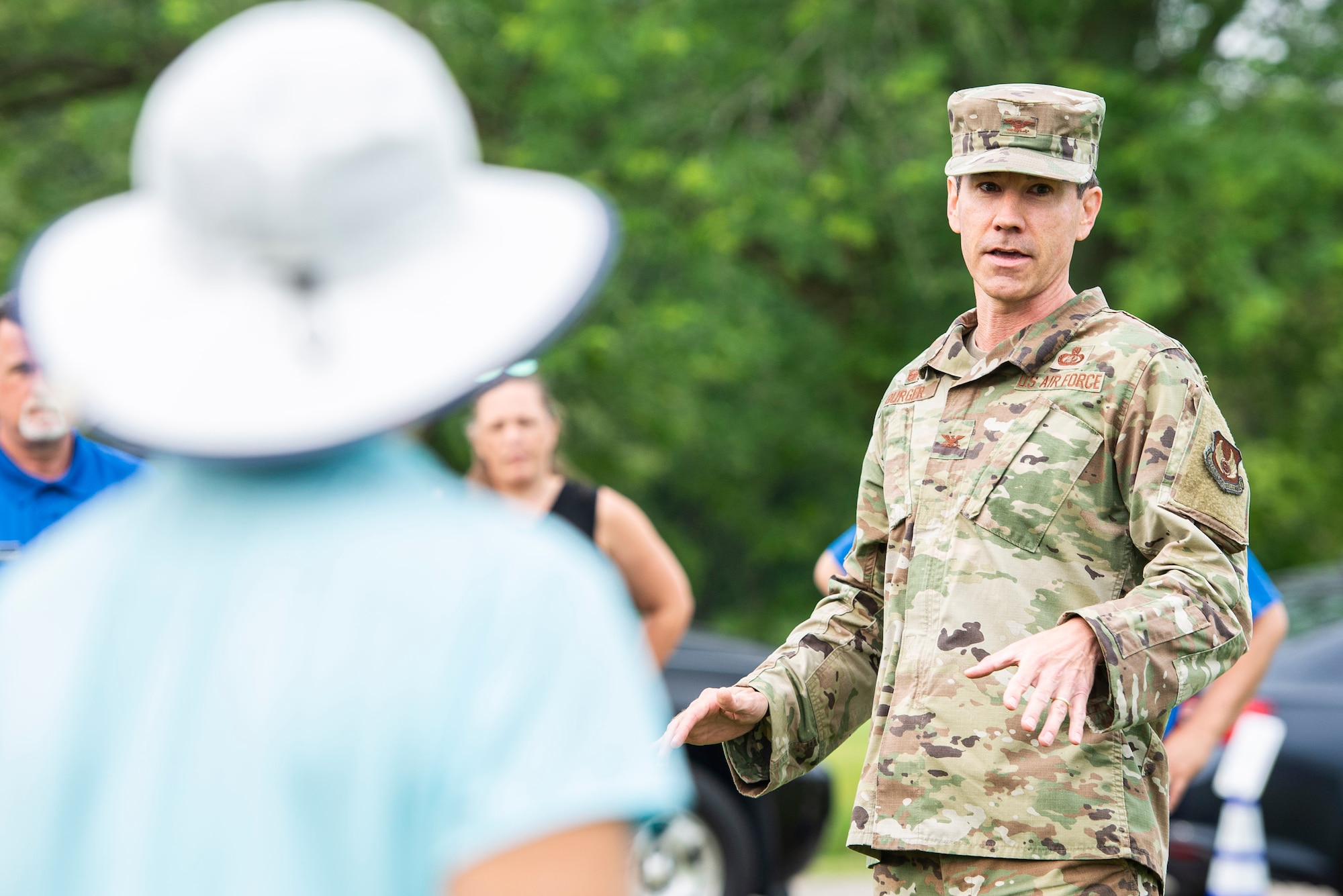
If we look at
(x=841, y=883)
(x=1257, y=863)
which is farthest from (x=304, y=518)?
(x=841, y=883)

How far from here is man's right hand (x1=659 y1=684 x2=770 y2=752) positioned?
267 cm

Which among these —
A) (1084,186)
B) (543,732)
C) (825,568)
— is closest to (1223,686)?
(825,568)

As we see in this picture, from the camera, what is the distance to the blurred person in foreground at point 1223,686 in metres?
4.55

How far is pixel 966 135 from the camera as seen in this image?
3.11m

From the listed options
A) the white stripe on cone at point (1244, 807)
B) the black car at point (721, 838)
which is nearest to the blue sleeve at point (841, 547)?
the black car at point (721, 838)

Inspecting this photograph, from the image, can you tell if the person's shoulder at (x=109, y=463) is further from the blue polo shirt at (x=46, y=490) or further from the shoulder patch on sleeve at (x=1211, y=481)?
the shoulder patch on sleeve at (x=1211, y=481)

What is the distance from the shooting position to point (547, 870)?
115 cm

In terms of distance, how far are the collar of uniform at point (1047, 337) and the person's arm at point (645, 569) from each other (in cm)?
299

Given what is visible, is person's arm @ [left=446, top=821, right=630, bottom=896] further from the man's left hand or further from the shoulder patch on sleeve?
the shoulder patch on sleeve

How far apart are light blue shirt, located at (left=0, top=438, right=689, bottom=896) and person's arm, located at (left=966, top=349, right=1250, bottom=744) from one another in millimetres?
1311

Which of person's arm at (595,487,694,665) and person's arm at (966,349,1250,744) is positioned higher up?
person's arm at (966,349,1250,744)

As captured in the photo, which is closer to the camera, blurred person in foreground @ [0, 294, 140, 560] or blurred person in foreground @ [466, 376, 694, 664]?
blurred person in foreground @ [0, 294, 140, 560]

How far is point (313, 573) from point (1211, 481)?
1.89 metres

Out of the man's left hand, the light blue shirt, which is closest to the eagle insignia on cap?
the man's left hand
